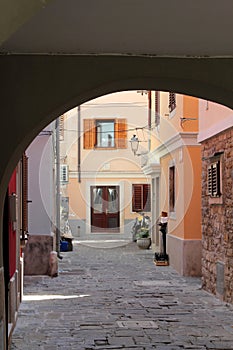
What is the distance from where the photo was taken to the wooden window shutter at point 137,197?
28094 millimetres

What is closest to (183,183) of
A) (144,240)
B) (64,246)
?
(144,240)

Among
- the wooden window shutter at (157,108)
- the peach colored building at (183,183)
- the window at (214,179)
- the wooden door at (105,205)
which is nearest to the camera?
the window at (214,179)

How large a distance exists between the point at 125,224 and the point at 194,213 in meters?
14.3

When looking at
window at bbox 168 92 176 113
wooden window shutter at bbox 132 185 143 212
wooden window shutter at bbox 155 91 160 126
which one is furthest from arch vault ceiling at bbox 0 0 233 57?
wooden window shutter at bbox 132 185 143 212

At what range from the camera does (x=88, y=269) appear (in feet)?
48.9

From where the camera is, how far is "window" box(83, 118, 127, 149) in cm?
2734

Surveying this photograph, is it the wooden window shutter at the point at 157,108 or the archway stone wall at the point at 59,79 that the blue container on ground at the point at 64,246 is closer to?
the wooden window shutter at the point at 157,108

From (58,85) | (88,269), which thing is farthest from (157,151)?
(58,85)

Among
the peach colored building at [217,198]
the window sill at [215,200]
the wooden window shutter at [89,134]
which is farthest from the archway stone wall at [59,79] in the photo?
the wooden window shutter at [89,134]

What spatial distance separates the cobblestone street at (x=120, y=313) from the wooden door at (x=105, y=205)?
14.2m

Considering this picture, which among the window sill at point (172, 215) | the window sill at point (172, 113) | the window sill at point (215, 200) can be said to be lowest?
the window sill at point (172, 215)

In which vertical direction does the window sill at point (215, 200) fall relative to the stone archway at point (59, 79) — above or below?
below

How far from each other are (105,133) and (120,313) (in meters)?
19.0

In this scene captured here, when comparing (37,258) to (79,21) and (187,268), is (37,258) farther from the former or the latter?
(79,21)
